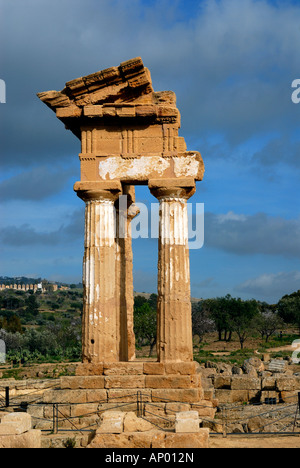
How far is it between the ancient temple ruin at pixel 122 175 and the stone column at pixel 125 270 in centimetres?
126

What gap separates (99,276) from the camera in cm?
1980

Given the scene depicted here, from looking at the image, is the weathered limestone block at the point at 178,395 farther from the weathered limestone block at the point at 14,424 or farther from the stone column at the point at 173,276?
the weathered limestone block at the point at 14,424

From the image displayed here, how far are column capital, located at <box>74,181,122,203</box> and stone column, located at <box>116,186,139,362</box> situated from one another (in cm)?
196

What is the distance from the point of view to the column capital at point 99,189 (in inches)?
788

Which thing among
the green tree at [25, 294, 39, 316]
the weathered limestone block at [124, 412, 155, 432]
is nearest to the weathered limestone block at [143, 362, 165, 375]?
the weathered limestone block at [124, 412, 155, 432]

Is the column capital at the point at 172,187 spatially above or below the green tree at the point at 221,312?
above

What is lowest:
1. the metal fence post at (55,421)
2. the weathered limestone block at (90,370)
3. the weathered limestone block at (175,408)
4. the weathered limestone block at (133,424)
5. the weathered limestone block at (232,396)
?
the weathered limestone block at (232,396)

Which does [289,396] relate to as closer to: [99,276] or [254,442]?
[99,276]

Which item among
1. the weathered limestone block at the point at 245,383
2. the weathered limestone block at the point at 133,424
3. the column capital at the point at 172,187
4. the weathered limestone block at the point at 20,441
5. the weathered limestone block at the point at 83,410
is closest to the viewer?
the weathered limestone block at the point at 20,441

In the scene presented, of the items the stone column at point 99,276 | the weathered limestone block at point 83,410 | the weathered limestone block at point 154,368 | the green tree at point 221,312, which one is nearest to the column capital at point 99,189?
the stone column at point 99,276

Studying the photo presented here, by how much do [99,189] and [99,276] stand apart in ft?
8.94

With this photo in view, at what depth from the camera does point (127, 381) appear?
734 inches

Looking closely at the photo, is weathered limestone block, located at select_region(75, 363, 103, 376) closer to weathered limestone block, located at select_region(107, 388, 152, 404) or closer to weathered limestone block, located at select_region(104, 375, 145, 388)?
weathered limestone block, located at select_region(104, 375, 145, 388)

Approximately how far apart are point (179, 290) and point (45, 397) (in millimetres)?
5065
